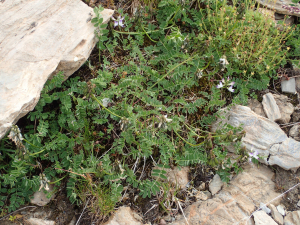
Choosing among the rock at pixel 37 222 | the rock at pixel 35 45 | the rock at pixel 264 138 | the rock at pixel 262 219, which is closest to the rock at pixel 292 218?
the rock at pixel 262 219

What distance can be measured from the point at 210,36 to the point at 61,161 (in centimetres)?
255

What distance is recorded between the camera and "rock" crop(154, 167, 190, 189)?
3.36 meters

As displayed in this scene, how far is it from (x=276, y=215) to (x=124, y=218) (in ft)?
5.57

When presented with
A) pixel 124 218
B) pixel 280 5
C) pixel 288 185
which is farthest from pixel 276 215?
pixel 280 5

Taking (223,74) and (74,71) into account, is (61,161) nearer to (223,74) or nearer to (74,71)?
(74,71)

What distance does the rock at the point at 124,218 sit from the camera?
300 centimetres

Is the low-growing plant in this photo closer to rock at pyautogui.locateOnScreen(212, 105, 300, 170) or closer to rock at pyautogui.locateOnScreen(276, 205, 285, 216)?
rock at pyautogui.locateOnScreen(212, 105, 300, 170)

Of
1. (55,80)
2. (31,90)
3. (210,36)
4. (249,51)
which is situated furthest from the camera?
(249,51)

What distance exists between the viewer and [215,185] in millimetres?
3393

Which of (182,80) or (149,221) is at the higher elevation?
(182,80)

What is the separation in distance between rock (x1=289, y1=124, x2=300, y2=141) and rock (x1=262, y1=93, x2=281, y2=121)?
0.78ft

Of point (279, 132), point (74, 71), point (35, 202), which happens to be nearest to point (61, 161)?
point (35, 202)

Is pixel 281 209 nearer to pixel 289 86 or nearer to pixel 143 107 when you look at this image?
pixel 289 86

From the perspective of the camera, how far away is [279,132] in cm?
363
